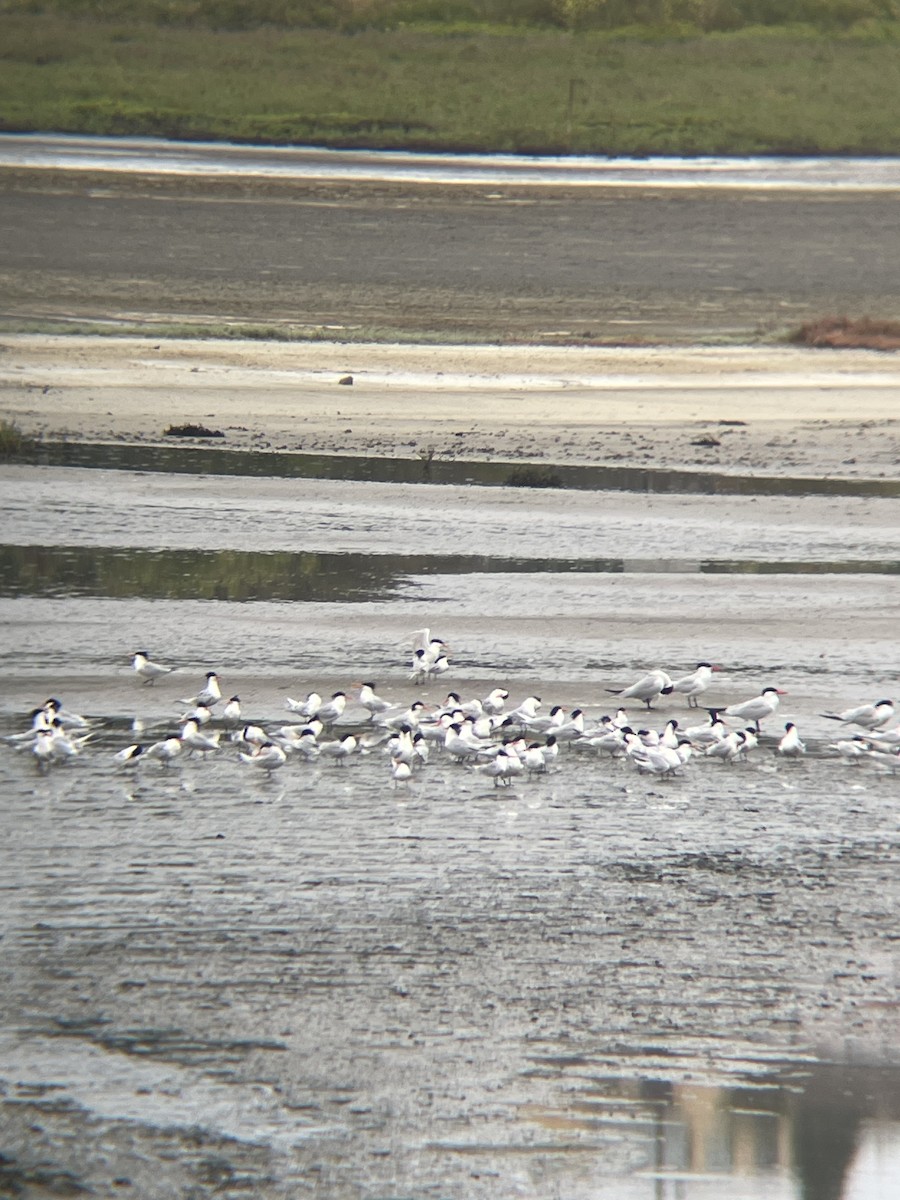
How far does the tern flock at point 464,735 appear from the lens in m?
11.0

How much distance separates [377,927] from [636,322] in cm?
2149

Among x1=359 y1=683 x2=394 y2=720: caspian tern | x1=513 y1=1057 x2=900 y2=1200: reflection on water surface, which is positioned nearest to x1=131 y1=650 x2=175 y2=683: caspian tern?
x1=359 y1=683 x2=394 y2=720: caspian tern

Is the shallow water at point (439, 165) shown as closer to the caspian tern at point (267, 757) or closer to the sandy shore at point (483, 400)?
the sandy shore at point (483, 400)

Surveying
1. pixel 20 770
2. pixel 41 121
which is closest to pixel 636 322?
pixel 20 770

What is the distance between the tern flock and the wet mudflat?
14cm

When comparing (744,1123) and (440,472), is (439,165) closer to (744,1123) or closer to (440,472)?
(440,472)

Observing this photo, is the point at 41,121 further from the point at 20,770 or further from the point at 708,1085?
the point at 708,1085

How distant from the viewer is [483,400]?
23.9m

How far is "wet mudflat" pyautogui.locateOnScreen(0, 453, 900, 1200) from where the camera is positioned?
6684mm

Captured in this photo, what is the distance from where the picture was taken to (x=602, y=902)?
8.98 metres

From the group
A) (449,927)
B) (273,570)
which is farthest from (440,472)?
(449,927)

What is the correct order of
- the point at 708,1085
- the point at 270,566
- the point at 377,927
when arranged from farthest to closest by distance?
the point at 270,566, the point at 377,927, the point at 708,1085

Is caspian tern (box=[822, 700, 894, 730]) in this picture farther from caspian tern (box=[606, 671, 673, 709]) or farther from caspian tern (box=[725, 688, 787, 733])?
caspian tern (box=[606, 671, 673, 709])

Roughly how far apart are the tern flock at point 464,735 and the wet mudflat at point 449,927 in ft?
0.46
